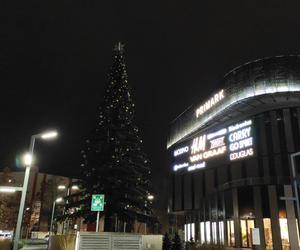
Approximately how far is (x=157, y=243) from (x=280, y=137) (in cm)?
2835

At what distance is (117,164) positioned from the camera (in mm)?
24828

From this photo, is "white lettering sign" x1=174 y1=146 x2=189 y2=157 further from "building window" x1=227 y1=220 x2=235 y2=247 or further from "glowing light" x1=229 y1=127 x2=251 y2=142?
"building window" x1=227 y1=220 x2=235 y2=247

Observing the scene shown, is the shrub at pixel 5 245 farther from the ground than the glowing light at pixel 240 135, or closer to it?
closer to it

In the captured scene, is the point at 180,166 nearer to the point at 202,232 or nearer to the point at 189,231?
the point at 189,231

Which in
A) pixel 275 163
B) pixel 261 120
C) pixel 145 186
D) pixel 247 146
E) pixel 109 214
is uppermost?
pixel 261 120

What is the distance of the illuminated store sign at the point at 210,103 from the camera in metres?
47.9

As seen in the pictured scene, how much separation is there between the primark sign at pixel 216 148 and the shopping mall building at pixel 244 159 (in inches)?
5.1

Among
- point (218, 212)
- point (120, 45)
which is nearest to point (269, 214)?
point (218, 212)

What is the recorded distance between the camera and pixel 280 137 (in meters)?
38.7

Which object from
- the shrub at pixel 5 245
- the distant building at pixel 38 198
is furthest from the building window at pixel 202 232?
the distant building at pixel 38 198

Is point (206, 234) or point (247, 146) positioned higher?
point (247, 146)

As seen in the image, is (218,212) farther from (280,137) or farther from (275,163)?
(280,137)

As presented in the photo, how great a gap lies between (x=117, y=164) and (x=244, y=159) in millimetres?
23062

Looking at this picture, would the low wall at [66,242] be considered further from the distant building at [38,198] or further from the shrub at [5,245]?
the distant building at [38,198]
